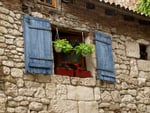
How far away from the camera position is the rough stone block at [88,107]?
7.97 meters

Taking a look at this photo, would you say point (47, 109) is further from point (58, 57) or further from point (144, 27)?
point (144, 27)

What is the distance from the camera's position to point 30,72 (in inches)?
287

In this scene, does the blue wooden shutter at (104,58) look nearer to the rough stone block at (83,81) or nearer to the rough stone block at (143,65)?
the rough stone block at (83,81)

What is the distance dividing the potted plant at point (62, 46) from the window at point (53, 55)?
0.12m

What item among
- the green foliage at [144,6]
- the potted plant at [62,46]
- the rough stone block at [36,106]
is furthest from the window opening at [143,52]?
the rough stone block at [36,106]

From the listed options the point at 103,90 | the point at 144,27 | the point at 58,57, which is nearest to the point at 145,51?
the point at 144,27

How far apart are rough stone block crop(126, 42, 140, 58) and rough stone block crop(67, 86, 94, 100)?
1679 mm

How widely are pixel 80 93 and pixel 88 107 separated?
35 cm

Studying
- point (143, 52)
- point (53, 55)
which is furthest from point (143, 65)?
point (53, 55)

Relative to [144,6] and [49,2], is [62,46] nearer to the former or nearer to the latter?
[49,2]

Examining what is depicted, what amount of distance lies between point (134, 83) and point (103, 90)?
1.10 m

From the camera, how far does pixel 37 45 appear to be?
7.52 meters

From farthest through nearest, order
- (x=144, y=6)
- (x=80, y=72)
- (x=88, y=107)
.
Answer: (x=144, y=6), (x=80, y=72), (x=88, y=107)

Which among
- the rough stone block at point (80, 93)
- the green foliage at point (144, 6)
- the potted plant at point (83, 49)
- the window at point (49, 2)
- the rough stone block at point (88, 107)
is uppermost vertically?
the green foliage at point (144, 6)
